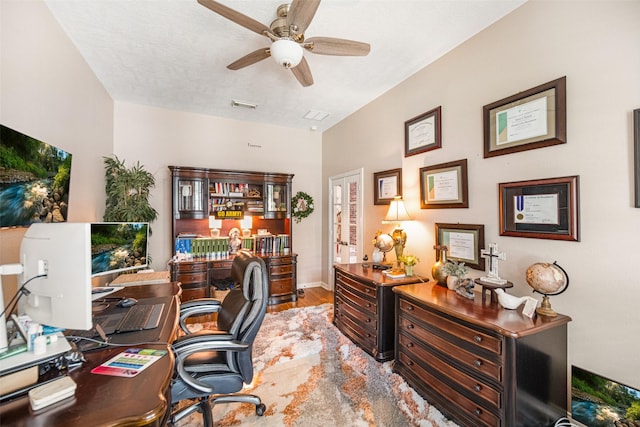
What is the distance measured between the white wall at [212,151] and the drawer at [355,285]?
1949 millimetres

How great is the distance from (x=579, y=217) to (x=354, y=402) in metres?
2.00

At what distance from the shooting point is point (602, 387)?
1536mm

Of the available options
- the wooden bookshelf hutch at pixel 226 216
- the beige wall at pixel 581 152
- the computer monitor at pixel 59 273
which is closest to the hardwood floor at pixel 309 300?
the wooden bookshelf hutch at pixel 226 216

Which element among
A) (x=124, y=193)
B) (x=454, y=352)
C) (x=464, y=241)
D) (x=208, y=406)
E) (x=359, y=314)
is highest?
(x=124, y=193)

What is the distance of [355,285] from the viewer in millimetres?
2783

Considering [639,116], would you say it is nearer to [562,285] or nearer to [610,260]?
[610,260]

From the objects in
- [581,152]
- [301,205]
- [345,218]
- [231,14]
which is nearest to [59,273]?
[231,14]

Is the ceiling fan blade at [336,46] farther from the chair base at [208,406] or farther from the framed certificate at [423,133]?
the chair base at [208,406]

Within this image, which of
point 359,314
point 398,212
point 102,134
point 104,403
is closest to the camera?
point 104,403

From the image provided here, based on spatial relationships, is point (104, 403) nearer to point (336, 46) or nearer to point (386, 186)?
point (336, 46)

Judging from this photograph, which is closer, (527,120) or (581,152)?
(581,152)

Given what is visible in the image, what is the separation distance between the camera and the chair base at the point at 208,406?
1.60m

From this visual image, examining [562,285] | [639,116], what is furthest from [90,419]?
[639,116]

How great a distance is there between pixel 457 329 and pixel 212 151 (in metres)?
4.12
